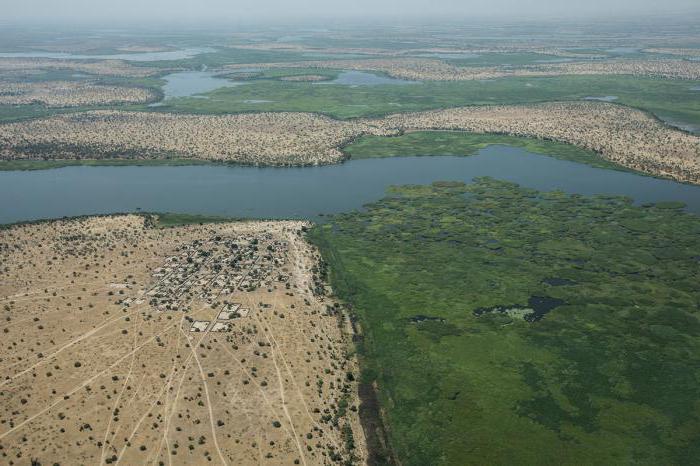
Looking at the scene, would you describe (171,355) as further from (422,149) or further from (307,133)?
(307,133)

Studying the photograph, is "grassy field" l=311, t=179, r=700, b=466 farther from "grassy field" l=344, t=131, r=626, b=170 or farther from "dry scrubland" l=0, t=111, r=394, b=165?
"dry scrubland" l=0, t=111, r=394, b=165

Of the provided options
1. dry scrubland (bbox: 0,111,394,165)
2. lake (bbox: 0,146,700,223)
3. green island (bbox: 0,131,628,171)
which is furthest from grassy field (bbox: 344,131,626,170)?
dry scrubland (bbox: 0,111,394,165)

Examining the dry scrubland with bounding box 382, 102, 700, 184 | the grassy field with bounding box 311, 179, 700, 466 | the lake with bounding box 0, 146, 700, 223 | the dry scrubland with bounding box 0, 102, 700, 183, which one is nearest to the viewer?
the grassy field with bounding box 311, 179, 700, 466

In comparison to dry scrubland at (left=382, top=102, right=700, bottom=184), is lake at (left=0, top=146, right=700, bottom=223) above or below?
below

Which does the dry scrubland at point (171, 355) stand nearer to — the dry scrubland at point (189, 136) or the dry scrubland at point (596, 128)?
the dry scrubland at point (189, 136)

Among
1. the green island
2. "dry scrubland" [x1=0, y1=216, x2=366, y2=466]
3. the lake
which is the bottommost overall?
"dry scrubland" [x1=0, y1=216, x2=366, y2=466]

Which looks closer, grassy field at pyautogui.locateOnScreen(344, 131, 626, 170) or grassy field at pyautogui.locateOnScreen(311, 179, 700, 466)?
grassy field at pyautogui.locateOnScreen(311, 179, 700, 466)

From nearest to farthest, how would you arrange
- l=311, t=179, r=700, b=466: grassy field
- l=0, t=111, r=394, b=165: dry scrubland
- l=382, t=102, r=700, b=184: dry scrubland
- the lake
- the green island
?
l=311, t=179, r=700, b=466: grassy field, the lake, l=382, t=102, r=700, b=184: dry scrubland, the green island, l=0, t=111, r=394, b=165: dry scrubland
